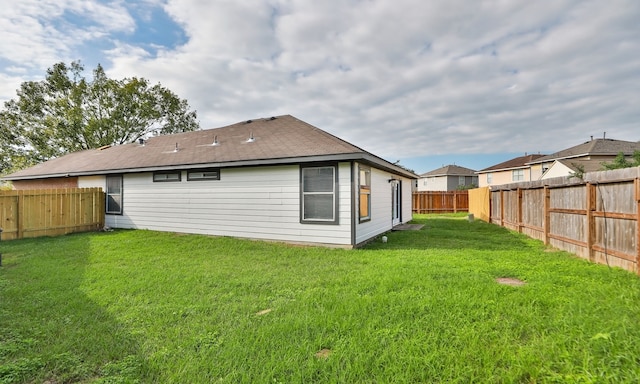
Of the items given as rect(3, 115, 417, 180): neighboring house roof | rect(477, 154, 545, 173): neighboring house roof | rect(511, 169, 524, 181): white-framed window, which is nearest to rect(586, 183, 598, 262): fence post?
rect(3, 115, 417, 180): neighboring house roof

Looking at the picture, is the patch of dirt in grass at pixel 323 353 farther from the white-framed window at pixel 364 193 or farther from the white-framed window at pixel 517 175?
the white-framed window at pixel 517 175

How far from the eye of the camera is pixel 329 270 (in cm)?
548

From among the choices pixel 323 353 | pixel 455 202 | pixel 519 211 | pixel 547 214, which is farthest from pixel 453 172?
pixel 323 353

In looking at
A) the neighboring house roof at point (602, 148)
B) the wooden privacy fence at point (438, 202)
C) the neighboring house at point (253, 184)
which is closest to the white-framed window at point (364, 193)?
the neighboring house at point (253, 184)

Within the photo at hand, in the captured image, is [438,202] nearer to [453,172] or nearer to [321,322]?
[453,172]

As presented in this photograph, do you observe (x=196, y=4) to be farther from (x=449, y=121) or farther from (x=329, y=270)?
(x=449, y=121)

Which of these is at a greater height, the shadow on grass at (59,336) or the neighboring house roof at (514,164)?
the neighboring house roof at (514,164)

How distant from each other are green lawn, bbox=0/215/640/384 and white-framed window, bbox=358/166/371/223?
2.50 meters

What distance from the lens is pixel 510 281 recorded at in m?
4.60

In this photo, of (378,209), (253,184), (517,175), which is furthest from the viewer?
(517,175)

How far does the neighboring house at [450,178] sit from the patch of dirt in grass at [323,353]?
3682 cm

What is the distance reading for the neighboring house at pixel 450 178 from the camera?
1503 inches

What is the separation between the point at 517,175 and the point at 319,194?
99.2ft

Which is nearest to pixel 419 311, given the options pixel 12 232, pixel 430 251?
pixel 430 251
